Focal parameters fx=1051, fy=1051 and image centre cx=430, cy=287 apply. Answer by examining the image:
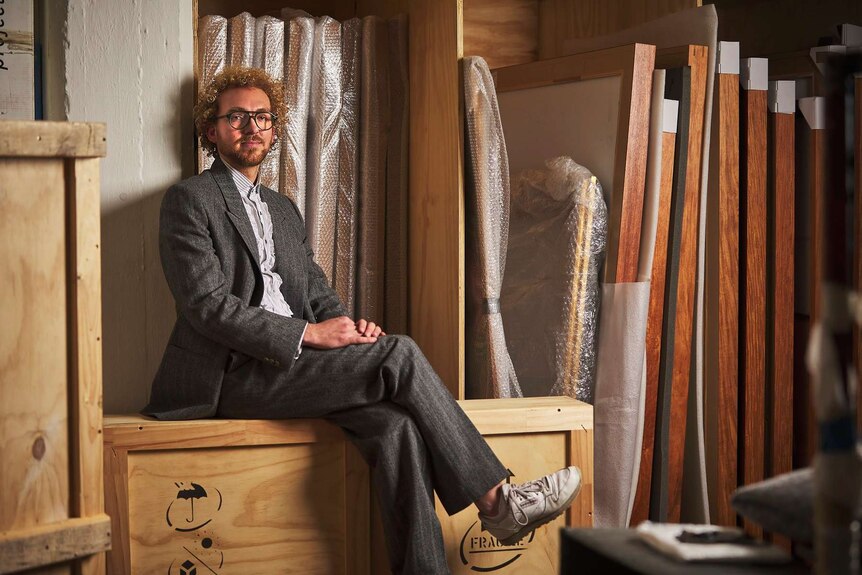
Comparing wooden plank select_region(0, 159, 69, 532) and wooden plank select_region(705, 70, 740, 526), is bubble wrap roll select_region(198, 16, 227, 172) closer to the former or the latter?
wooden plank select_region(0, 159, 69, 532)

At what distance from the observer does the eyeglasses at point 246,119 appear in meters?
2.97

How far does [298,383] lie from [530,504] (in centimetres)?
67

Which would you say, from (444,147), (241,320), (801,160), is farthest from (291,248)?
(801,160)

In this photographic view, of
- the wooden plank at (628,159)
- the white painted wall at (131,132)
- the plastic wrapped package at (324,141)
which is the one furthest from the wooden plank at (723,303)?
the white painted wall at (131,132)

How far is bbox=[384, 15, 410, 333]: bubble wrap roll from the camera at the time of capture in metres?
3.54

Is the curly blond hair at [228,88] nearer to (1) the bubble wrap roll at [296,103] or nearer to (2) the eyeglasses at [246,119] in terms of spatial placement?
(2) the eyeglasses at [246,119]

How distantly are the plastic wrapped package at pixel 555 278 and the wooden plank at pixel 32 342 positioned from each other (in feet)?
5.24

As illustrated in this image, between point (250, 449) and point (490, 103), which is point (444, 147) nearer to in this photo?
point (490, 103)

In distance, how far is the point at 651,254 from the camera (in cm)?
329

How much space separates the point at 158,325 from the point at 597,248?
1.37 meters

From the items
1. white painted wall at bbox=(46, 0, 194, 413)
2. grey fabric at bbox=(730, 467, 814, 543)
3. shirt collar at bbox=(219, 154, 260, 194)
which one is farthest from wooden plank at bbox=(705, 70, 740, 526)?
grey fabric at bbox=(730, 467, 814, 543)

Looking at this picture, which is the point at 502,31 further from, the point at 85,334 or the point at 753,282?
the point at 85,334

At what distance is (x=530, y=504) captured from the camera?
8.79 feet

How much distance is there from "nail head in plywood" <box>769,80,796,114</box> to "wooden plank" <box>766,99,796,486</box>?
18 millimetres
